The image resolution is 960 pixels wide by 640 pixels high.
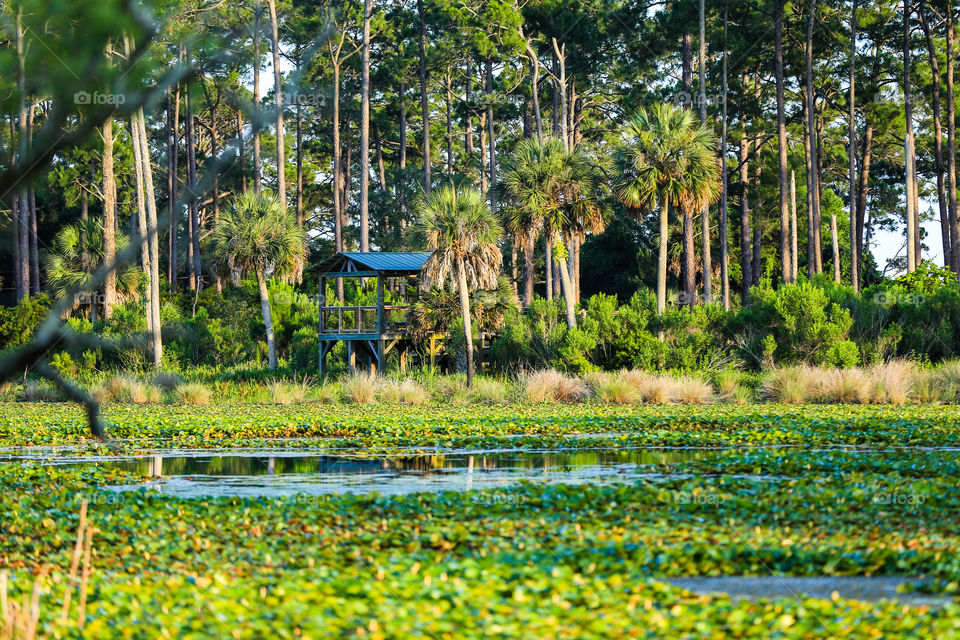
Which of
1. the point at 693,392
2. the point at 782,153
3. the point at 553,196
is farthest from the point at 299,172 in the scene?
the point at 693,392

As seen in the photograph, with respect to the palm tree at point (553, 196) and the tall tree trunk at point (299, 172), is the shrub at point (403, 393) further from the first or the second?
the tall tree trunk at point (299, 172)

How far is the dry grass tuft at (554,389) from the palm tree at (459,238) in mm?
4025

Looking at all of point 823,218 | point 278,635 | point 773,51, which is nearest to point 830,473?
point 278,635

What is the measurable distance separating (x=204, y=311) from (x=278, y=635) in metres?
41.2

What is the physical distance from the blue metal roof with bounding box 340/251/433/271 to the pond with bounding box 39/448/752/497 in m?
18.8

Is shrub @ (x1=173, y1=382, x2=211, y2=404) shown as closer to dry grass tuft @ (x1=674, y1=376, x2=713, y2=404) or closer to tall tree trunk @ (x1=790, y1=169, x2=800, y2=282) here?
dry grass tuft @ (x1=674, y1=376, x2=713, y2=404)

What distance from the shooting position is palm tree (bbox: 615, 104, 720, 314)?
38188 millimetres

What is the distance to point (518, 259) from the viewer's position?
5856cm

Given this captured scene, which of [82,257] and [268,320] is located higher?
[82,257]

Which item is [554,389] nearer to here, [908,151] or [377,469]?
[377,469]

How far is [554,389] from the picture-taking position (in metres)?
30.2

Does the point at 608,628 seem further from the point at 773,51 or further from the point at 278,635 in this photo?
the point at 773,51

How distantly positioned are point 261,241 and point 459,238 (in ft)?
31.8

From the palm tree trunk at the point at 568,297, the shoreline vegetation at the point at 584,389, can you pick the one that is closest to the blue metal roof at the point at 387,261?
the shoreline vegetation at the point at 584,389
